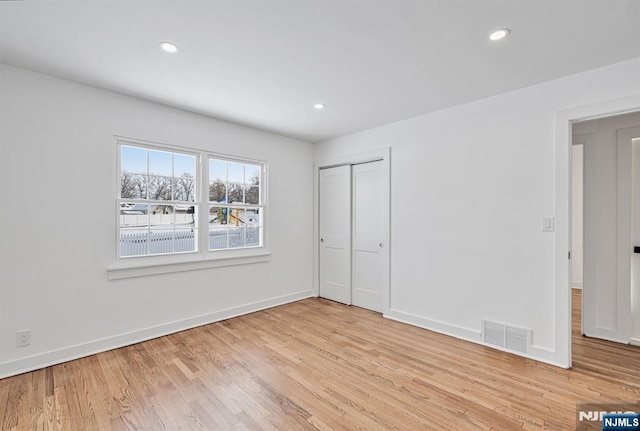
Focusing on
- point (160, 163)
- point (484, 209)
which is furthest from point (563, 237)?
point (160, 163)

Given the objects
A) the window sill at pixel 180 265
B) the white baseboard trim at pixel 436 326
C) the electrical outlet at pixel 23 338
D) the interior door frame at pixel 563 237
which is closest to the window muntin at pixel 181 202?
the window sill at pixel 180 265

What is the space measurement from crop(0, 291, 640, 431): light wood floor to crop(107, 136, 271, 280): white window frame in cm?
79

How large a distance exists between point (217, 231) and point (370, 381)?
2.57m

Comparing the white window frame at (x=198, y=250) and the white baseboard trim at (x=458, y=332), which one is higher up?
the white window frame at (x=198, y=250)

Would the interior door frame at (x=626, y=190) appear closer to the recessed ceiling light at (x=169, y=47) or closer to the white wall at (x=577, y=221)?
the white wall at (x=577, y=221)

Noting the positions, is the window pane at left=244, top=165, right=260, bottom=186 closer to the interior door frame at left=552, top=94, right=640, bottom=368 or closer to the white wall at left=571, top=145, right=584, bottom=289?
the interior door frame at left=552, top=94, right=640, bottom=368

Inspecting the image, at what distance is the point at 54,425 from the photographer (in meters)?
1.87

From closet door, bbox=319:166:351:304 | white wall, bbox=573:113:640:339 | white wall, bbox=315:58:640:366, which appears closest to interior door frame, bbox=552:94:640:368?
white wall, bbox=315:58:640:366

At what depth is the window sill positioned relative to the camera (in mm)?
2994

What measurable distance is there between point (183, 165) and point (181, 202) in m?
0.46

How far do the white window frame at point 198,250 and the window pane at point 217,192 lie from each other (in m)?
0.09

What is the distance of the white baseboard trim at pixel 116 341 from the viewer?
8.08 ft

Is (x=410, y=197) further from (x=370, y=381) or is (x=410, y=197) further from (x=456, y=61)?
(x=370, y=381)

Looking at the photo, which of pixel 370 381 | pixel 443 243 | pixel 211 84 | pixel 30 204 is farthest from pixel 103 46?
pixel 443 243
